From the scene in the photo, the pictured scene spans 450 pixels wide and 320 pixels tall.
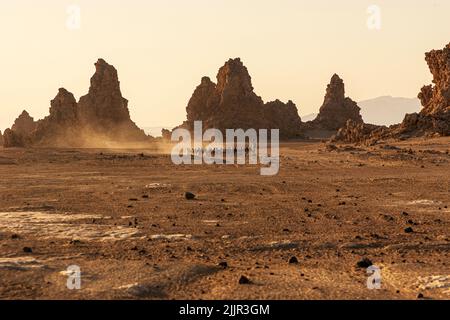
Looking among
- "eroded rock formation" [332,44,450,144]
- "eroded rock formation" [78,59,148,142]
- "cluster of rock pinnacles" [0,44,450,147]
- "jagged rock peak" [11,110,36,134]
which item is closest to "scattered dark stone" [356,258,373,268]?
"eroded rock formation" [332,44,450,144]

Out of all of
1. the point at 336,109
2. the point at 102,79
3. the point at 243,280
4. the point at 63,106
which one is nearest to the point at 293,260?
the point at 243,280

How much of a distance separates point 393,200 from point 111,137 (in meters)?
52.5

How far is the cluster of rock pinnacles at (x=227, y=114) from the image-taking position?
4953 cm

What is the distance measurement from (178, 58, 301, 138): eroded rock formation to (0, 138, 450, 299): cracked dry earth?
48.0m

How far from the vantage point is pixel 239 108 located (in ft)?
233

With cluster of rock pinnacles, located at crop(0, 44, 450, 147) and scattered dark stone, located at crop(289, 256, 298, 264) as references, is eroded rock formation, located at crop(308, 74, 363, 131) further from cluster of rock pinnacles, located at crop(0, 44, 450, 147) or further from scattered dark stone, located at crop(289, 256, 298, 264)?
scattered dark stone, located at crop(289, 256, 298, 264)

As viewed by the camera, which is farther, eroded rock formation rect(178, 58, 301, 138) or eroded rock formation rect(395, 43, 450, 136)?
eroded rock formation rect(178, 58, 301, 138)

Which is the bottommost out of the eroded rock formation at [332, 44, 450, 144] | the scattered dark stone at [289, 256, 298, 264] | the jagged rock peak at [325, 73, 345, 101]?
the scattered dark stone at [289, 256, 298, 264]

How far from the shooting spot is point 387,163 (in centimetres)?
3062

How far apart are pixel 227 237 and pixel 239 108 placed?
60.0 metres

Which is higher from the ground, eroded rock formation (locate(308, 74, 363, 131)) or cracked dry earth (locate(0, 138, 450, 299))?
eroded rock formation (locate(308, 74, 363, 131))

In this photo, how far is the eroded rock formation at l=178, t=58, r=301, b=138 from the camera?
233 feet
